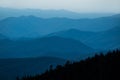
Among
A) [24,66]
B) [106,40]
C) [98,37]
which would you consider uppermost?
[98,37]

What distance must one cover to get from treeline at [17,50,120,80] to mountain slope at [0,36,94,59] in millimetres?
104833

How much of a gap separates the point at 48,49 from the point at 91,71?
119m

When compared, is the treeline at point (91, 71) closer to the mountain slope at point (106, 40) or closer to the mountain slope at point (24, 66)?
the mountain slope at point (24, 66)

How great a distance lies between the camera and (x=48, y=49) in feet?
440

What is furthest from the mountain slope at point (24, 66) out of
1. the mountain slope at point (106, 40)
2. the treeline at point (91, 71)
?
the mountain slope at point (106, 40)

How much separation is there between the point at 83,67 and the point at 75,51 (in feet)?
379

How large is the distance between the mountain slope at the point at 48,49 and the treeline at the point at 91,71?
104833 mm

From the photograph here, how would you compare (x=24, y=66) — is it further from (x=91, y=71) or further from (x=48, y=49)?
(x=91, y=71)

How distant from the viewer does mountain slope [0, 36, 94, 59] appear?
128 meters

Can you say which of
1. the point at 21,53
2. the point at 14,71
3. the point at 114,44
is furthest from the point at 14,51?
the point at 14,71

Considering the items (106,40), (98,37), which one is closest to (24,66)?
(106,40)

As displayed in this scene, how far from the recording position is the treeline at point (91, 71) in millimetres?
14504

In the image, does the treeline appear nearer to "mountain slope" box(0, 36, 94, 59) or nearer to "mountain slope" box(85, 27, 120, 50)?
"mountain slope" box(0, 36, 94, 59)

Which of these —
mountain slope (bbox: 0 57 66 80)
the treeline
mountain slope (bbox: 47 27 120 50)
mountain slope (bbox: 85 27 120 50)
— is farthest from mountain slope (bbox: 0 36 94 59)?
the treeline
